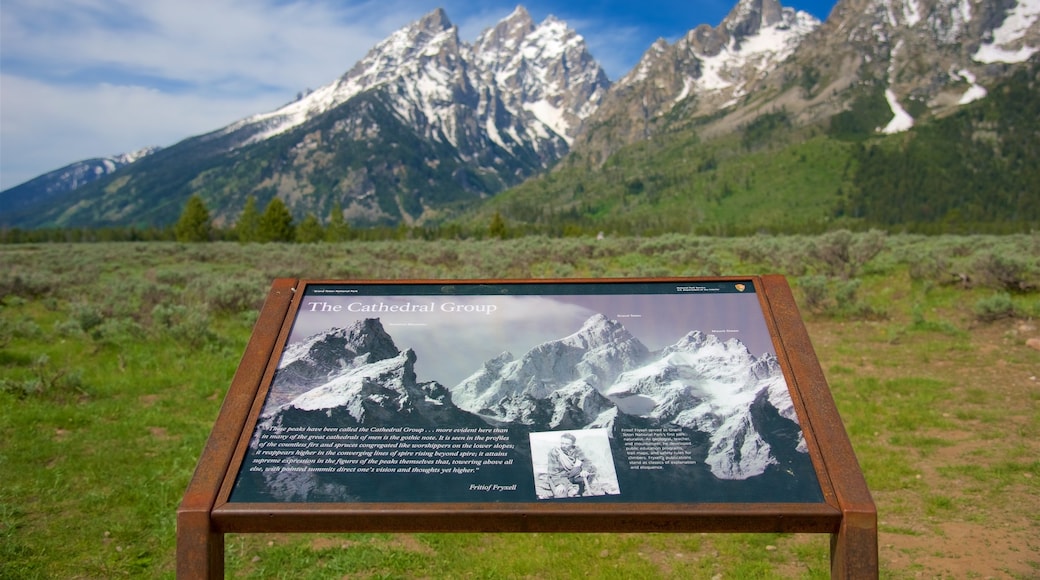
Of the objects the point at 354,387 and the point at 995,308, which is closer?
the point at 354,387

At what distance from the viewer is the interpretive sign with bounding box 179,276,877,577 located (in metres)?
3.40

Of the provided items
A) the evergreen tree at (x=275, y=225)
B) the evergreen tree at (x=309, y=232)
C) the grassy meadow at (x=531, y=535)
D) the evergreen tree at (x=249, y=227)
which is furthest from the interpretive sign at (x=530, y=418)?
the evergreen tree at (x=309, y=232)

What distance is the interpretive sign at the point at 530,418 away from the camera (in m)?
3.40

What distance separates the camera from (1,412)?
816cm

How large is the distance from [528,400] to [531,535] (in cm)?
251

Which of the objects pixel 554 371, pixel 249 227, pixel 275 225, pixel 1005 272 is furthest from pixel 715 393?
pixel 249 227

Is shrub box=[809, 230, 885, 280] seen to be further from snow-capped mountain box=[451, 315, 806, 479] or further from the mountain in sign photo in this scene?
the mountain in sign photo

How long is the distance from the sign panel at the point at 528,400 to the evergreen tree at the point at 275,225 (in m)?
54.0

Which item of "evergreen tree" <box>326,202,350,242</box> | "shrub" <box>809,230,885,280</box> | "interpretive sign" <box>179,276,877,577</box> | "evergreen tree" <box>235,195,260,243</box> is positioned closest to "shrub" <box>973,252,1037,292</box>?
"shrub" <box>809,230,885,280</box>

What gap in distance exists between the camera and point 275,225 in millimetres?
56688

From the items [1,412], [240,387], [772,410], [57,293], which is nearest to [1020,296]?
[772,410]

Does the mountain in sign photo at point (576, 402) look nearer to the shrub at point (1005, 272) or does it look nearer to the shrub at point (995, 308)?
the shrub at point (995, 308)

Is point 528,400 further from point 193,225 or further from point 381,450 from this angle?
point 193,225

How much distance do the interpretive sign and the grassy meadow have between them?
196cm
